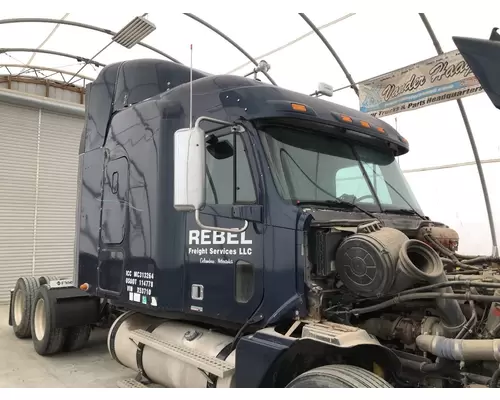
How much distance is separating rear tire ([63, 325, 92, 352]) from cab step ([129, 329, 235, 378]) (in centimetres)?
200

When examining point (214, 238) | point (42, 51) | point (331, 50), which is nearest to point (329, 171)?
point (214, 238)

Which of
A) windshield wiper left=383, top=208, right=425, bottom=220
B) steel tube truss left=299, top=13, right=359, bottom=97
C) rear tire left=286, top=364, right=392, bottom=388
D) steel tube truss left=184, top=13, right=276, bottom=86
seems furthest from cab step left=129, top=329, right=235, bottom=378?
steel tube truss left=299, top=13, right=359, bottom=97

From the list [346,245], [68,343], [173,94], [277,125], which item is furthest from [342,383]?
[68,343]

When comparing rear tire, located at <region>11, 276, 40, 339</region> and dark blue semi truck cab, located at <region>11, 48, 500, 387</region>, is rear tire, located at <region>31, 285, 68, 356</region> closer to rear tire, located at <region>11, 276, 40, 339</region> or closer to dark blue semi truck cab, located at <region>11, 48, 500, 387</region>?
rear tire, located at <region>11, 276, 40, 339</region>

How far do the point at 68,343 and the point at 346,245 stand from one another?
4674mm

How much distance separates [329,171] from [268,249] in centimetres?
87

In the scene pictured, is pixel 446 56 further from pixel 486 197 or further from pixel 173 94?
pixel 173 94

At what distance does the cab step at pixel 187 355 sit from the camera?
→ 3535 millimetres

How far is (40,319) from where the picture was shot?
21.2 ft

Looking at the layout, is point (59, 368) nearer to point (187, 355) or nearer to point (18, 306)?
point (18, 306)

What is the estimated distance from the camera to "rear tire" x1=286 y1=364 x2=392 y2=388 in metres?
2.68

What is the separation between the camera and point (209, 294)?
12.8 ft

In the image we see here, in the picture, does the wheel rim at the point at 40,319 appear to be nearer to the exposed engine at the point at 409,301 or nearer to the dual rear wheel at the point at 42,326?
the dual rear wheel at the point at 42,326

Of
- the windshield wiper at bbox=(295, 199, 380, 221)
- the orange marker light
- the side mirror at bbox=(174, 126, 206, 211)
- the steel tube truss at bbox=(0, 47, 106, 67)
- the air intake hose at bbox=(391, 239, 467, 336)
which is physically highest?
the steel tube truss at bbox=(0, 47, 106, 67)
